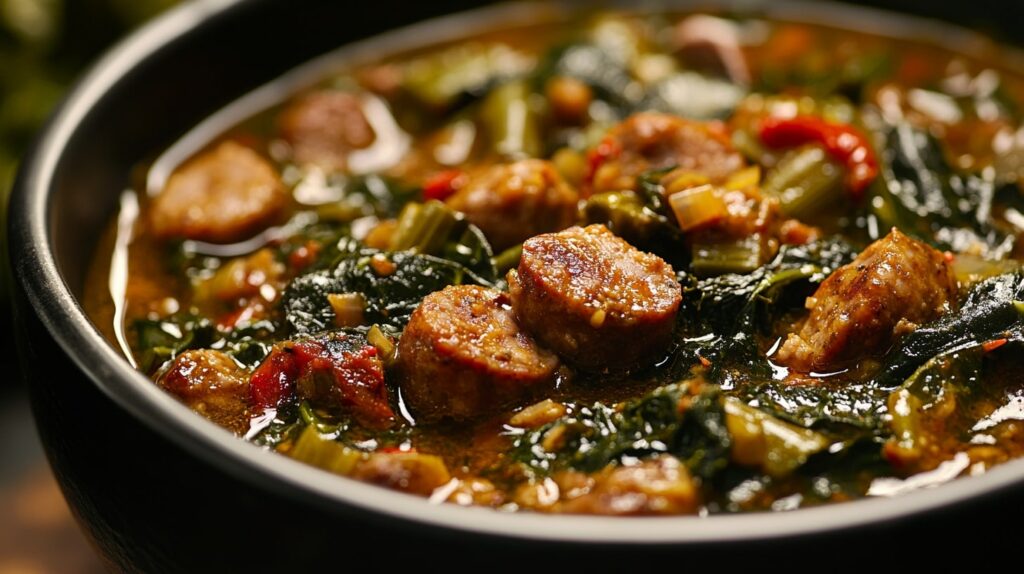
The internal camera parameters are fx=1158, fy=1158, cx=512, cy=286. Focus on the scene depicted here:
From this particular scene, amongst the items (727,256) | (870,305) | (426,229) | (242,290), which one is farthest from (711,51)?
(242,290)

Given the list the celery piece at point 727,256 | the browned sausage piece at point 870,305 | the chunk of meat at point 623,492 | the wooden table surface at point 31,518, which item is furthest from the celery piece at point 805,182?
the wooden table surface at point 31,518

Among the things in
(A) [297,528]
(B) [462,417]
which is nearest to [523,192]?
(B) [462,417]

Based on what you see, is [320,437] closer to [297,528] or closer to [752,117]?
[297,528]

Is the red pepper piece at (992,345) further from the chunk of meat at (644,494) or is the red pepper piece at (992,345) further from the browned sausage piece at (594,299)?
the chunk of meat at (644,494)

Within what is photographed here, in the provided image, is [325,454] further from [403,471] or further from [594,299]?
[594,299]

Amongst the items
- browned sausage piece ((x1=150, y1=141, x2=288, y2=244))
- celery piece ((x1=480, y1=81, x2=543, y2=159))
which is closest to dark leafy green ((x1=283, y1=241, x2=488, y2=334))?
browned sausage piece ((x1=150, y1=141, x2=288, y2=244))

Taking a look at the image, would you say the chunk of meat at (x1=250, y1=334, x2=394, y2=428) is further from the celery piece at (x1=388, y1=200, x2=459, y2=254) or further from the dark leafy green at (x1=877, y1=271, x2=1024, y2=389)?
the dark leafy green at (x1=877, y1=271, x2=1024, y2=389)
